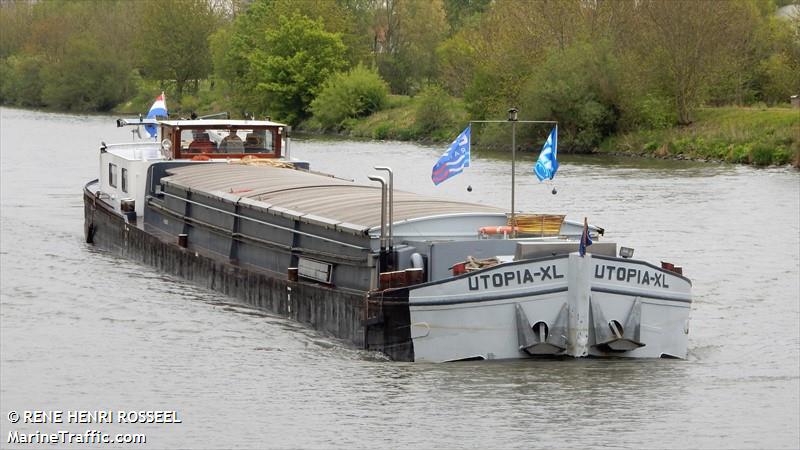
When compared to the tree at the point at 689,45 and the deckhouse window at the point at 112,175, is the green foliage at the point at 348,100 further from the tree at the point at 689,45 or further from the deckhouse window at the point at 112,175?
the deckhouse window at the point at 112,175

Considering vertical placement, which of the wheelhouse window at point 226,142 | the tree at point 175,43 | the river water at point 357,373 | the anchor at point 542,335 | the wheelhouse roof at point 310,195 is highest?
the tree at point 175,43

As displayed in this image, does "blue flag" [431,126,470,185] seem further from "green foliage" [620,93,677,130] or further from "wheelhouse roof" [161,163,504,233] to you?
"green foliage" [620,93,677,130]

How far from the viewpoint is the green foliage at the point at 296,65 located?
8556cm

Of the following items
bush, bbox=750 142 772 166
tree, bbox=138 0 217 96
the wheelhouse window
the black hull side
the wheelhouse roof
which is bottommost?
the black hull side

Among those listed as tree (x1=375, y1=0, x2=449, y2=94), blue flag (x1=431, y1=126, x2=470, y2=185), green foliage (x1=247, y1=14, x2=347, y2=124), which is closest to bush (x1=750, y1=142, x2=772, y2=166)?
blue flag (x1=431, y1=126, x2=470, y2=185)

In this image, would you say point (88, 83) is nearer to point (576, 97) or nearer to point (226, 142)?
point (576, 97)

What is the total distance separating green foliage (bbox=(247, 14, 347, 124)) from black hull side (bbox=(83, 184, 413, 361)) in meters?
54.4

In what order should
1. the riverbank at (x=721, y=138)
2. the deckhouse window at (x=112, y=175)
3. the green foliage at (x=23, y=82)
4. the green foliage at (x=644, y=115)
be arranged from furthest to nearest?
the green foliage at (x=23, y=82) → the green foliage at (x=644, y=115) → the riverbank at (x=721, y=138) → the deckhouse window at (x=112, y=175)

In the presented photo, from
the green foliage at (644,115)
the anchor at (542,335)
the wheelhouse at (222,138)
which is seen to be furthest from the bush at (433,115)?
the anchor at (542,335)

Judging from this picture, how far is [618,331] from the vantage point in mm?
17438

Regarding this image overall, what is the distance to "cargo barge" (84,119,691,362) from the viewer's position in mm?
17109

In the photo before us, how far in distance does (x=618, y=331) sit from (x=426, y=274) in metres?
2.66

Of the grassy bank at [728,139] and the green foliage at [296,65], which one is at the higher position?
the green foliage at [296,65]

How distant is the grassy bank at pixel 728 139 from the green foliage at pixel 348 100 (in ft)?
71.5
